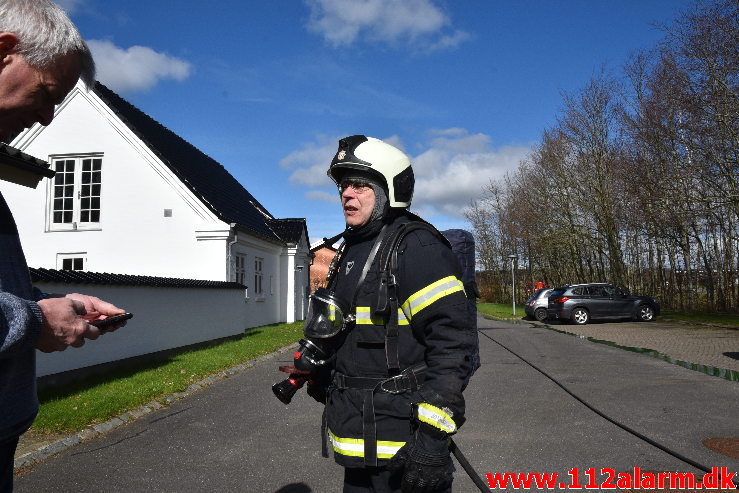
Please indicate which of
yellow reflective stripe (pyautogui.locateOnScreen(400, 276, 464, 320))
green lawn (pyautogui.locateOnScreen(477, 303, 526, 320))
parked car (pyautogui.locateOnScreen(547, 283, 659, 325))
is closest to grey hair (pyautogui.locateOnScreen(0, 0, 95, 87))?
yellow reflective stripe (pyautogui.locateOnScreen(400, 276, 464, 320))

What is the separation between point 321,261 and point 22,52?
72.2 metres

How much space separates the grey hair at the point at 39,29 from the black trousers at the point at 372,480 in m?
1.95

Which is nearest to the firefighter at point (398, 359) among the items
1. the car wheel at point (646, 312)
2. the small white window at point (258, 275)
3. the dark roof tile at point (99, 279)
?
the dark roof tile at point (99, 279)

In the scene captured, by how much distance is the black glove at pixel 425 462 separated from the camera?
7.19 feet

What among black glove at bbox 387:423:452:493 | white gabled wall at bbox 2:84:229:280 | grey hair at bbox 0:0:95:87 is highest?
white gabled wall at bbox 2:84:229:280

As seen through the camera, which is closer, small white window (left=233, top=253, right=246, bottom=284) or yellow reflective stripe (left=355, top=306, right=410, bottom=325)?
yellow reflective stripe (left=355, top=306, right=410, bottom=325)

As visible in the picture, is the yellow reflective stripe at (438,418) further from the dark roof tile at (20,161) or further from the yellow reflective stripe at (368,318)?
the dark roof tile at (20,161)

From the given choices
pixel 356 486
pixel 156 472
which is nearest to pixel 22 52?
pixel 356 486

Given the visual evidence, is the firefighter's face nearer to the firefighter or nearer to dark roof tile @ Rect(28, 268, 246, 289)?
the firefighter

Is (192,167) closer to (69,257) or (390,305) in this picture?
(69,257)

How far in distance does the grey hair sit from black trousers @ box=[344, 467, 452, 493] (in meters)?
1.95

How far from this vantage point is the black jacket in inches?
91.2

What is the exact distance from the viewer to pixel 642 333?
61.9 ft

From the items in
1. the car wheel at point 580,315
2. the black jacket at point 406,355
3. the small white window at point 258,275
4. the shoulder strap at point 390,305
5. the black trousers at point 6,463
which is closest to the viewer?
the black trousers at point 6,463
